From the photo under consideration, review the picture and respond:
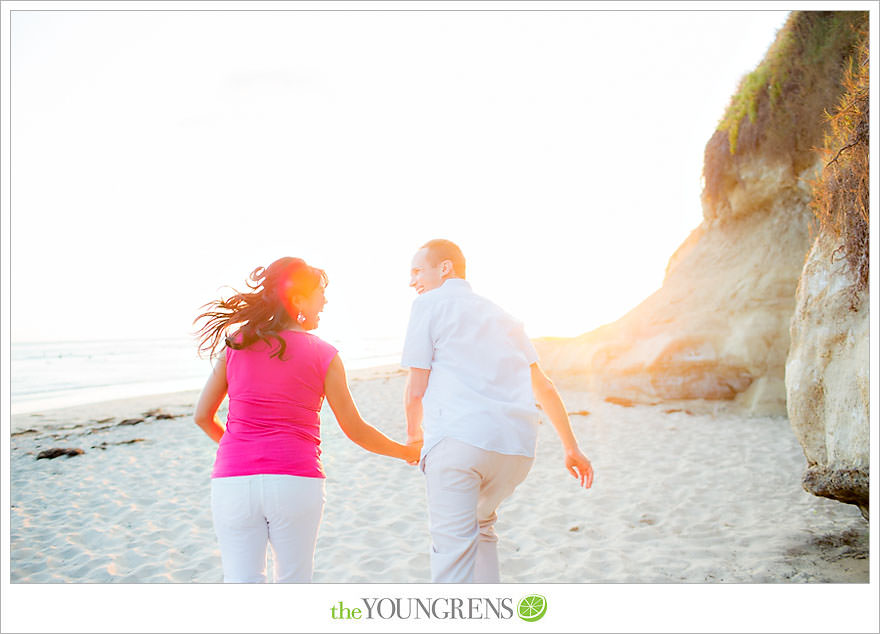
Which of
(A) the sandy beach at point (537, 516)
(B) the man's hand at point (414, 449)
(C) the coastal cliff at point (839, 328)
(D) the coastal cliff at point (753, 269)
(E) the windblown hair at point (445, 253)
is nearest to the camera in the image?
(E) the windblown hair at point (445, 253)

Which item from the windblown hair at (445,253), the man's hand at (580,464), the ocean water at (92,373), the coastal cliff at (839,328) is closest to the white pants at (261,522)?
the windblown hair at (445,253)

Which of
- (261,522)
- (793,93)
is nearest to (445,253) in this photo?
(261,522)

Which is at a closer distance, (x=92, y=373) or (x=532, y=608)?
(x=532, y=608)

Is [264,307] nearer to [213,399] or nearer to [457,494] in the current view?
[213,399]

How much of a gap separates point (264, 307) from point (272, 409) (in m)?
0.41

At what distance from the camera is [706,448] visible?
23.7 feet

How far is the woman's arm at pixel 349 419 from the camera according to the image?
2.42 m

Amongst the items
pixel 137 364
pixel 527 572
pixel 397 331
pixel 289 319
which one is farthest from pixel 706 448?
pixel 397 331

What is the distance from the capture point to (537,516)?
509cm

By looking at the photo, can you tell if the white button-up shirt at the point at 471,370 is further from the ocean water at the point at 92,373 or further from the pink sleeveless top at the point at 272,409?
the ocean water at the point at 92,373

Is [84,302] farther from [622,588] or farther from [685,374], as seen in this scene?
[622,588]

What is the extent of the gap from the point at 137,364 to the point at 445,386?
25991 mm

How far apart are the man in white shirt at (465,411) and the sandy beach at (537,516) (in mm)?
1667

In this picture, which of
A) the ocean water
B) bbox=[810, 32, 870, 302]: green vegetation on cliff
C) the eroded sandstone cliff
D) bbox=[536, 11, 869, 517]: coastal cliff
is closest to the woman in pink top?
bbox=[810, 32, 870, 302]: green vegetation on cliff
